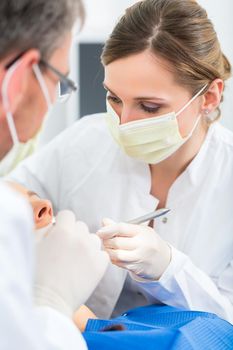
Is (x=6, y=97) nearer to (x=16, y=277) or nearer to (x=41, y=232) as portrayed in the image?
(x=16, y=277)

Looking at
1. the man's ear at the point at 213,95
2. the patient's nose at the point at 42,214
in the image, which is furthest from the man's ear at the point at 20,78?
the man's ear at the point at 213,95

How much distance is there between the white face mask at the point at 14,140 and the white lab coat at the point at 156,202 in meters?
0.57

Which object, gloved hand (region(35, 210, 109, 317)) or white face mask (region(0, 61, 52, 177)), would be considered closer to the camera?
white face mask (region(0, 61, 52, 177))

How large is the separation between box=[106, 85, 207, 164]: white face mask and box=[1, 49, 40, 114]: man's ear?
0.62 metres

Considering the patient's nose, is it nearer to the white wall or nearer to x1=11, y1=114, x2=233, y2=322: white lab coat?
x1=11, y1=114, x2=233, y2=322: white lab coat

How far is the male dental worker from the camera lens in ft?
2.51

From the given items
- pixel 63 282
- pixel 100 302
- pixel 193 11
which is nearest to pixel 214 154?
pixel 193 11

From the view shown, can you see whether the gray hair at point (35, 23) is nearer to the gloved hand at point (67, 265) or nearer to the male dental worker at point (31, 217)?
the male dental worker at point (31, 217)

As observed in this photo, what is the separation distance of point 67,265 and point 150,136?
552 mm

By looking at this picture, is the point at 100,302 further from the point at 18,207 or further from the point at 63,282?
the point at 18,207

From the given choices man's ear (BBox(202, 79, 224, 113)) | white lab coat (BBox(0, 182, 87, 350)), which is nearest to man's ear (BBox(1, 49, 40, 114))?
white lab coat (BBox(0, 182, 87, 350))

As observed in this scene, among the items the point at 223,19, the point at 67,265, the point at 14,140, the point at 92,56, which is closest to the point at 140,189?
the point at 67,265

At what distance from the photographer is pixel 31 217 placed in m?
0.81

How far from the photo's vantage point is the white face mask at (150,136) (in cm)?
147
